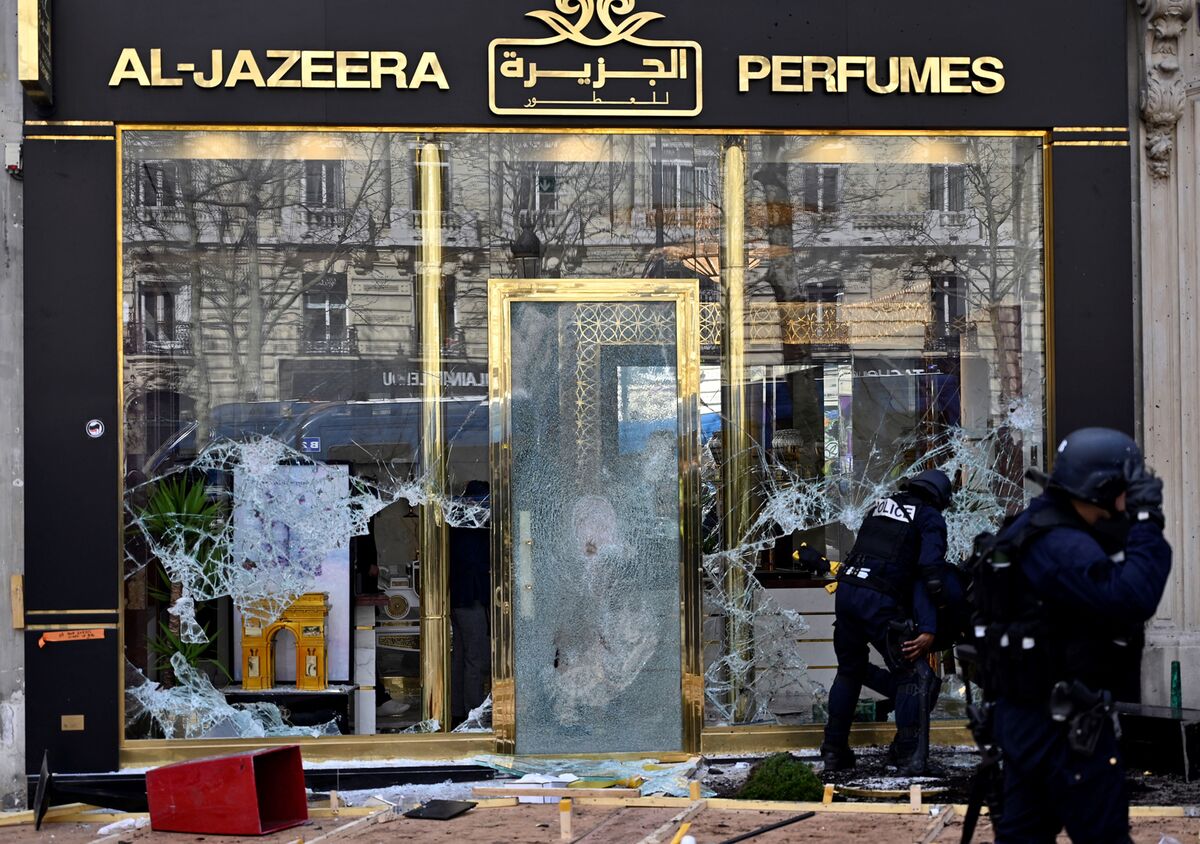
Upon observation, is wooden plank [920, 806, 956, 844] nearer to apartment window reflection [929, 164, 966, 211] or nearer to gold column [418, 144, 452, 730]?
gold column [418, 144, 452, 730]

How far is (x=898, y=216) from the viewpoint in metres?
9.46

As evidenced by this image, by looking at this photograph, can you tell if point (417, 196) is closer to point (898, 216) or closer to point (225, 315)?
point (225, 315)

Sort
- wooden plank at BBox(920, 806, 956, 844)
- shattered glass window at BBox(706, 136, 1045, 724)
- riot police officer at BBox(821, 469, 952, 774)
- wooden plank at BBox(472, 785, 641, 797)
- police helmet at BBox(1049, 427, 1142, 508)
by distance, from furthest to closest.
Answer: shattered glass window at BBox(706, 136, 1045, 724)
riot police officer at BBox(821, 469, 952, 774)
wooden plank at BBox(472, 785, 641, 797)
wooden plank at BBox(920, 806, 956, 844)
police helmet at BBox(1049, 427, 1142, 508)

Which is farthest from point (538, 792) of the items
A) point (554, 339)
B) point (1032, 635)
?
point (1032, 635)

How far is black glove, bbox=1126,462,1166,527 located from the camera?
5125 mm

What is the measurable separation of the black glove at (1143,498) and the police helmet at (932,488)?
3.34 metres

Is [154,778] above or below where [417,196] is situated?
below

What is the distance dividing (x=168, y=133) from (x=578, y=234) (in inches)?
99.1

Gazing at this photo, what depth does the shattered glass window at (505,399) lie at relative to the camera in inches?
354

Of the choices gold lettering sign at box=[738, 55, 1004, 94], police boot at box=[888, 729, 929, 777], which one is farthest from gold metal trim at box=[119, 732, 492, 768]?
gold lettering sign at box=[738, 55, 1004, 94]

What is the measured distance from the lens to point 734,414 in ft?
30.6

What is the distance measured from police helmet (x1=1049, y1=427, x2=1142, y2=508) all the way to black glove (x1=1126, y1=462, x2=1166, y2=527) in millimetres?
42

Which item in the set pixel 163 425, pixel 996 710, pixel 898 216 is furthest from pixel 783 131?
pixel 996 710

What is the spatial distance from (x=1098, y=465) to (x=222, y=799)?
460 cm
